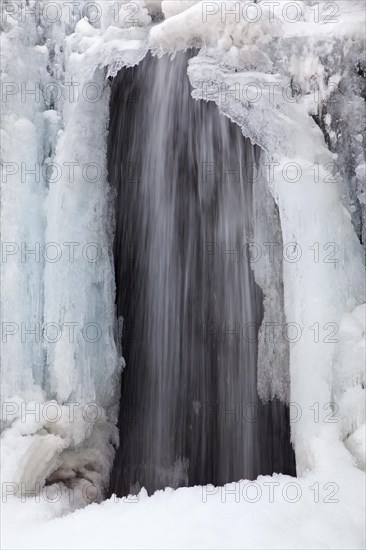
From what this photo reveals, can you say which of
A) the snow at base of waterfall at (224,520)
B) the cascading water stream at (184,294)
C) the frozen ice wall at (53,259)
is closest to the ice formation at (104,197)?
the frozen ice wall at (53,259)

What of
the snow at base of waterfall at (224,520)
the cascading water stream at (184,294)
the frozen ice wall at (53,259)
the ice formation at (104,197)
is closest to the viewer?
the snow at base of waterfall at (224,520)

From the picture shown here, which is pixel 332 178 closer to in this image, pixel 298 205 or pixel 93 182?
pixel 298 205

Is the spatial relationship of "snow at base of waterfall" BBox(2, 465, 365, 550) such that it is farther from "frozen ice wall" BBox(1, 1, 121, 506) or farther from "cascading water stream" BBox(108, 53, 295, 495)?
"cascading water stream" BBox(108, 53, 295, 495)

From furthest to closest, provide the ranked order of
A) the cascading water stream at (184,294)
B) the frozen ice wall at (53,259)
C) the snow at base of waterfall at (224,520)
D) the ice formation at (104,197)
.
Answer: the cascading water stream at (184,294) → the frozen ice wall at (53,259) → the ice formation at (104,197) → the snow at base of waterfall at (224,520)

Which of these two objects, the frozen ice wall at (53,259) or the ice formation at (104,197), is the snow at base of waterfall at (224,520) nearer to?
the ice formation at (104,197)

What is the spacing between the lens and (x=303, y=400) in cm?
379

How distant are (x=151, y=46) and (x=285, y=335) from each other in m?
2.77

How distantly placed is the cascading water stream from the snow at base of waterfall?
6.38ft

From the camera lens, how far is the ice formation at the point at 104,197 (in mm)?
3834

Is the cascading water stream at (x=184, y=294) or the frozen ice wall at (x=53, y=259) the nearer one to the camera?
the frozen ice wall at (x=53, y=259)

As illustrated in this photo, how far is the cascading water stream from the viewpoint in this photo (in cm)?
541

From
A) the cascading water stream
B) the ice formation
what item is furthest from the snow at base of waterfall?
the cascading water stream

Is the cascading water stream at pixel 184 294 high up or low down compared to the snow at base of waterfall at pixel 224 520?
up

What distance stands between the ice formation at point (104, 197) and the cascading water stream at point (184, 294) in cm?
41
